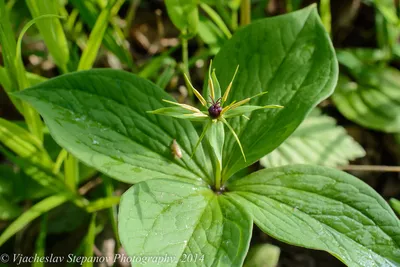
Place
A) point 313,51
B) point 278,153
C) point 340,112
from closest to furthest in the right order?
point 313,51 → point 278,153 → point 340,112

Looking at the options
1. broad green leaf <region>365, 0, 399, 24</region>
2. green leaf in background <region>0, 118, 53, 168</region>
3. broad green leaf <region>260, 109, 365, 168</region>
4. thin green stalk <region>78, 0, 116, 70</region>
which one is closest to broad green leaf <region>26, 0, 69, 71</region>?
thin green stalk <region>78, 0, 116, 70</region>

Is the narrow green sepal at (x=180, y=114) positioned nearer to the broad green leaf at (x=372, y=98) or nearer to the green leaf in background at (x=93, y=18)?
the green leaf in background at (x=93, y=18)

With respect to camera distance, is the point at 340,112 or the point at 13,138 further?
the point at 340,112

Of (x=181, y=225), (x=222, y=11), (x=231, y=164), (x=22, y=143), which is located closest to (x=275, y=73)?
(x=231, y=164)

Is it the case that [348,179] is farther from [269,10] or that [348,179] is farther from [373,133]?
[269,10]

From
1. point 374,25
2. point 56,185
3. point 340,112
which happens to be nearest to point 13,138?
point 56,185

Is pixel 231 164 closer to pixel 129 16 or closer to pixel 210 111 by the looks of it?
pixel 210 111
